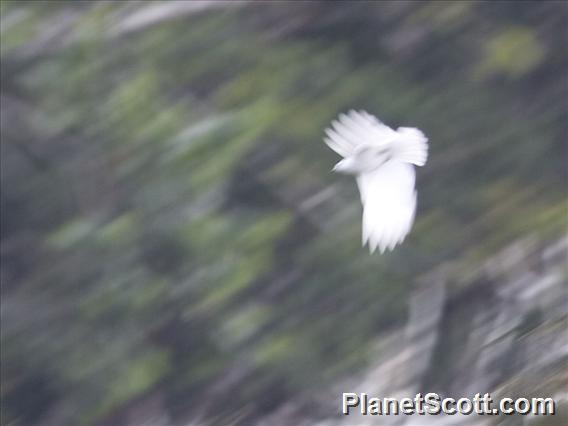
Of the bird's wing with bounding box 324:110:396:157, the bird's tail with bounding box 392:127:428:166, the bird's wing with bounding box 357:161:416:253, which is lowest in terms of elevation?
the bird's wing with bounding box 357:161:416:253

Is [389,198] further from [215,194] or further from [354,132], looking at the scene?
[215,194]

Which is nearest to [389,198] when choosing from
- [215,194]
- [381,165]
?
[381,165]

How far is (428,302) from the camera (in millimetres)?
1912

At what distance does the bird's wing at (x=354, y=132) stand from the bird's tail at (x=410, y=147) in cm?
2

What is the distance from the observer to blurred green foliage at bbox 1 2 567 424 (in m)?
1.81

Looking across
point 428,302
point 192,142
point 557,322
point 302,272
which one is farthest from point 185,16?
point 557,322

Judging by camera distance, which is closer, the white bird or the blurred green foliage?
the white bird

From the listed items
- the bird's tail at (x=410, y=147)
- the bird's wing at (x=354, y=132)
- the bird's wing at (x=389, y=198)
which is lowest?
the bird's wing at (x=389, y=198)

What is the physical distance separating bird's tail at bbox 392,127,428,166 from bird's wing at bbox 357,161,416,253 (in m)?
0.01

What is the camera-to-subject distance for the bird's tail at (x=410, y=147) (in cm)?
173

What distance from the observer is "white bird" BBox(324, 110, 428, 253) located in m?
1.71

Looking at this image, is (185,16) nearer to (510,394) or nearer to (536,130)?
(536,130)

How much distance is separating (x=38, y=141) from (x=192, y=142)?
0.23m

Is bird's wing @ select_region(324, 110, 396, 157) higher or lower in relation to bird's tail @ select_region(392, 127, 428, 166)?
higher
